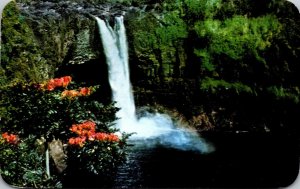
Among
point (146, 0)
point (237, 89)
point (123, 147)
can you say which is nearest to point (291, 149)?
point (237, 89)

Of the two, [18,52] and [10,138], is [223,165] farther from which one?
[18,52]

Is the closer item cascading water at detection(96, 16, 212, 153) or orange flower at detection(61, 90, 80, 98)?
orange flower at detection(61, 90, 80, 98)

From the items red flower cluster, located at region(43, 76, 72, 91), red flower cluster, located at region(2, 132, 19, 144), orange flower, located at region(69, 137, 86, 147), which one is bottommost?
orange flower, located at region(69, 137, 86, 147)

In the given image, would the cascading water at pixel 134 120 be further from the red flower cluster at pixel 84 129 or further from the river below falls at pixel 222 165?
the red flower cluster at pixel 84 129

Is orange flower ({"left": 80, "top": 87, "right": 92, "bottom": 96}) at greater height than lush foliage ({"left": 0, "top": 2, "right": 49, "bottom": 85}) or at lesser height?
lesser

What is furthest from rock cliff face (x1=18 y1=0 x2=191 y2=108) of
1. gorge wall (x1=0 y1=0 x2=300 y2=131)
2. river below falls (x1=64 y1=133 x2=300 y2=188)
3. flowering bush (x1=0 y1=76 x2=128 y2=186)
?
river below falls (x1=64 y1=133 x2=300 y2=188)

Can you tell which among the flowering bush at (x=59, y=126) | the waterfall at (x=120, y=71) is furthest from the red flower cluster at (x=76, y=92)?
the waterfall at (x=120, y=71)

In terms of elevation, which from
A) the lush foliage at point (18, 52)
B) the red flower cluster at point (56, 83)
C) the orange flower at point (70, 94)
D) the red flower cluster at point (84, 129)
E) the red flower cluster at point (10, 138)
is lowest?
the red flower cluster at point (10, 138)

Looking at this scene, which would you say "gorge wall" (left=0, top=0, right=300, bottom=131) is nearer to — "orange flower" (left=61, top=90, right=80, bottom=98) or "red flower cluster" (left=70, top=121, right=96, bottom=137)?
"orange flower" (left=61, top=90, right=80, bottom=98)
